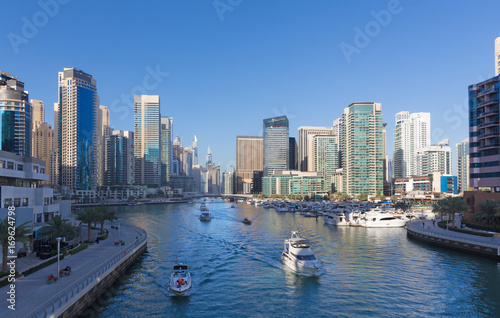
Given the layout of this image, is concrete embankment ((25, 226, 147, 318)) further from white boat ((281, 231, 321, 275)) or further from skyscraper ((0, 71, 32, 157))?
skyscraper ((0, 71, 32, 157))

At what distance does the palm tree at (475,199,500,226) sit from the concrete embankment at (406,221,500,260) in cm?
532

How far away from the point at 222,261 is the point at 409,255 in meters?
36.4

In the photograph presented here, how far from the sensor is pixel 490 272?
53.5 metres

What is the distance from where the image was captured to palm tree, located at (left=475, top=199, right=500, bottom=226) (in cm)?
7119

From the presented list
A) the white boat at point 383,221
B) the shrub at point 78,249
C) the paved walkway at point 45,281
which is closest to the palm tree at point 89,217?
the shrub at point 78,249

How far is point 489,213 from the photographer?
2837 inches

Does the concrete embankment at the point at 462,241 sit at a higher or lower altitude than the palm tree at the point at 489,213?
lower

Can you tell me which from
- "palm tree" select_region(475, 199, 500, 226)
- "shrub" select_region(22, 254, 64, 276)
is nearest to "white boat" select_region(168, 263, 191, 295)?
"shrub" select_region(22, 254, 64, 276)

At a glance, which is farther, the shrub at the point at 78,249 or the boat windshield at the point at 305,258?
the shrub at the point at 78,249

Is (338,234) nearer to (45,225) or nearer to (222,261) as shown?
(222,261)

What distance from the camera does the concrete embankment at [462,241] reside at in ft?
200

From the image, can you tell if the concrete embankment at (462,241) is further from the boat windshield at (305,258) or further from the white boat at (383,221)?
the boat windshield at (305,258)

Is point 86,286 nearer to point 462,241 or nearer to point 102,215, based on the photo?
point 102,215

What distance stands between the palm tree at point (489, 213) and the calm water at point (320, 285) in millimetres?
12746
